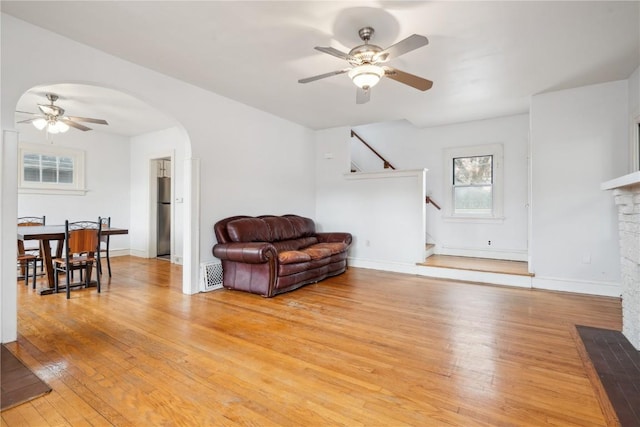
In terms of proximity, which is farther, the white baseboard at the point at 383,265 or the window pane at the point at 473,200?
the window pane at the point at 473,200

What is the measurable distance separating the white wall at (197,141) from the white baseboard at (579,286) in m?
4.10

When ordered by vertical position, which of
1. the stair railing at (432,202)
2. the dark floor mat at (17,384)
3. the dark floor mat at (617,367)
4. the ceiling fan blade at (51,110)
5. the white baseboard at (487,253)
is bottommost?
the dark floor mat at (617,367)

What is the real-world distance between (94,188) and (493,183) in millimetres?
8133

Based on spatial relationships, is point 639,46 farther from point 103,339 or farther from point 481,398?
point 103,339

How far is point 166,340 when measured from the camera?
8.67 feet

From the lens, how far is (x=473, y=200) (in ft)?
20.0

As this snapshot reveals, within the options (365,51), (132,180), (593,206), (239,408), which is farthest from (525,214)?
(132,180)

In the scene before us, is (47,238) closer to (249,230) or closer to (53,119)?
(53,119)

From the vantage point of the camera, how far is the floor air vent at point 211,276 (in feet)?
13.8

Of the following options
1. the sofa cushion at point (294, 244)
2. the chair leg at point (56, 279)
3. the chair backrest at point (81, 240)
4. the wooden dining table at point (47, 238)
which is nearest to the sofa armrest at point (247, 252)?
the sofa cushion at point (294, 244)

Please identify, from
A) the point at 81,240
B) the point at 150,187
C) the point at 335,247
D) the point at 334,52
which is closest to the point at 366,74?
the point at 334,52

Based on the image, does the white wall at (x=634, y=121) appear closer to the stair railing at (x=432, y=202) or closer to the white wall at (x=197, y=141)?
the stair railing at (x=432, y=202)

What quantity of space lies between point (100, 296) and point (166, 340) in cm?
190

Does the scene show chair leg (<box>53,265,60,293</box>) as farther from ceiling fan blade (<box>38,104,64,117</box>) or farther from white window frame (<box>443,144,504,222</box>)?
white window frame (<box>443,144,504,222</box>)
